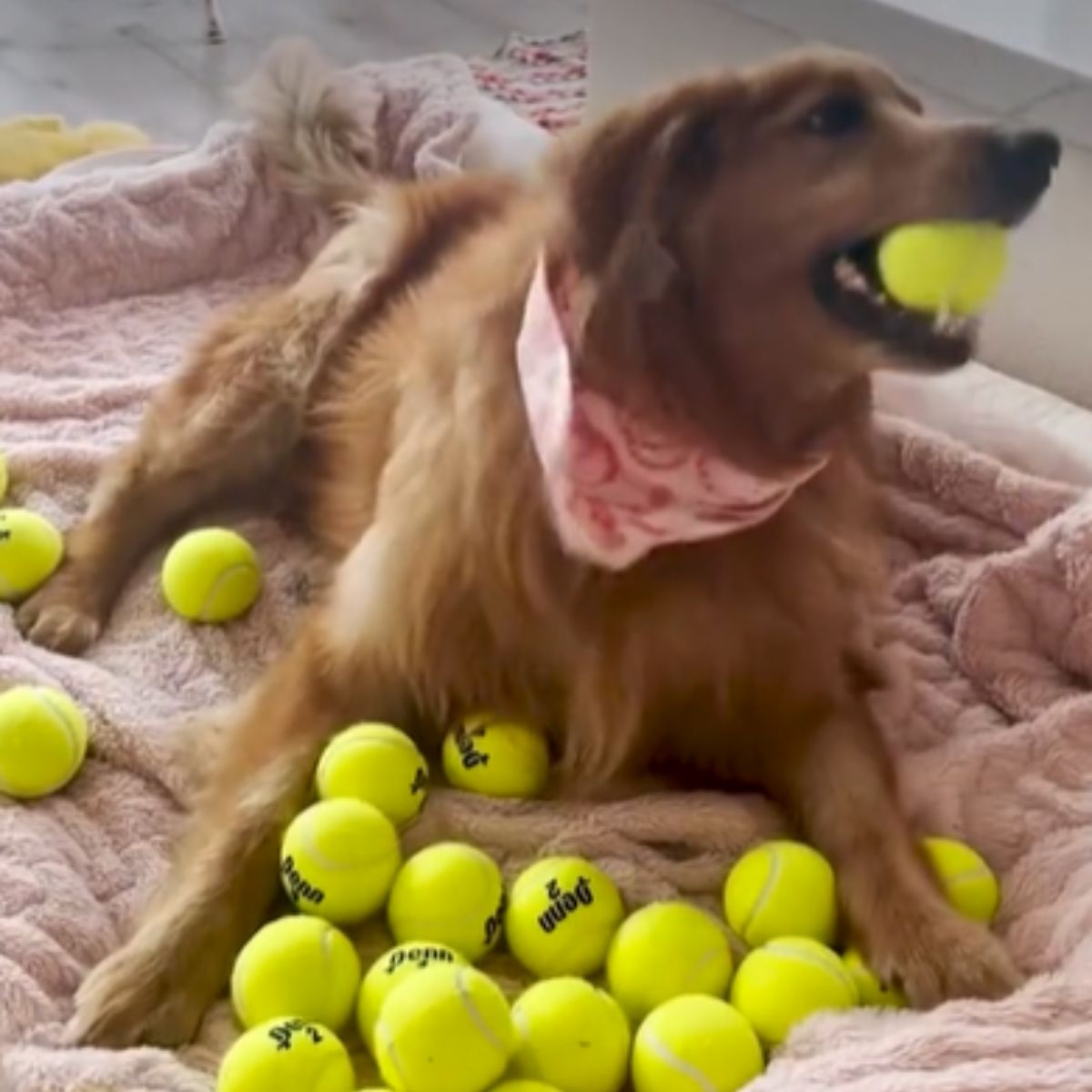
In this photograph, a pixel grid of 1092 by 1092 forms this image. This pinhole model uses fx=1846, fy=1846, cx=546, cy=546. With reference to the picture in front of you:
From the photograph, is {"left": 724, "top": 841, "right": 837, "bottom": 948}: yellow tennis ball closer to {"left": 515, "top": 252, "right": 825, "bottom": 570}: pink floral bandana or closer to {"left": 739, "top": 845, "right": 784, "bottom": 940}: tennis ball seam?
{"left": 739, "top": 845, "right": 784, "bottom": 940}: tennis ball seam

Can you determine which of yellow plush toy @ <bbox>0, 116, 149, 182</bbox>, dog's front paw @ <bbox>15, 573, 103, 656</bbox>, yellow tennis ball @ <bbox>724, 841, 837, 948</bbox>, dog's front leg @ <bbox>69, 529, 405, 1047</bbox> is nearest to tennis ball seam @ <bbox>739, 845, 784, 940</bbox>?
yellow tennis ball @ <bbox>724, 841, 837, 948</bbox>

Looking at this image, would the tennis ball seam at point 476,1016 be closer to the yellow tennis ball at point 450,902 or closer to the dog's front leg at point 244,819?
the yellow tennis ball at point 450,902

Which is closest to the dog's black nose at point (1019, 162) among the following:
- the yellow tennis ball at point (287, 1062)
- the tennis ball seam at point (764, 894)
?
the tennis ball seam at point (764, 894)

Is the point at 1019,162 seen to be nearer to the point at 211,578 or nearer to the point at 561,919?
→ the point at 561,919

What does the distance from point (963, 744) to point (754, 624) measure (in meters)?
0.33

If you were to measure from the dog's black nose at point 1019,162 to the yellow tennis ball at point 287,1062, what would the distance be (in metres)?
0.86

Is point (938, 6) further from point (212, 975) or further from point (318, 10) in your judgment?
point (318, 10)

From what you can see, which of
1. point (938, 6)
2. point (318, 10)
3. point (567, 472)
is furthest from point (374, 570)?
point (318, 10)

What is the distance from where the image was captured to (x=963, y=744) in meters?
1.98

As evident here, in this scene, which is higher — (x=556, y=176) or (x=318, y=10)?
(x=556, y=176)

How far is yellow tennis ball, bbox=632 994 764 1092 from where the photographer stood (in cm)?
149

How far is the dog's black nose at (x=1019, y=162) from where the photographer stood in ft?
4.58

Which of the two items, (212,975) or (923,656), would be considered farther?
(923,656)

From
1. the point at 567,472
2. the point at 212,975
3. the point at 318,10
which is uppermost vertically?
the point at 567,472
